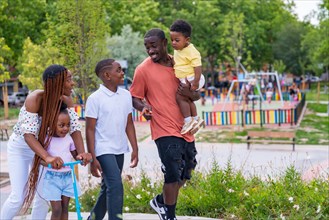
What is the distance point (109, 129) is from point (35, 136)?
0.68 m

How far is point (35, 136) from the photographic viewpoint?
4727 millimetres

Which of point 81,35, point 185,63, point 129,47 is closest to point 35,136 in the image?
point 185,63

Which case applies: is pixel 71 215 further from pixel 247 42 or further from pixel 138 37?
pixel 247 42

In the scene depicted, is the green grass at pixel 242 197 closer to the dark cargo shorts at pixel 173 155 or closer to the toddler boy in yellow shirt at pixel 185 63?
the dark cargo shorts at pixel 173 155

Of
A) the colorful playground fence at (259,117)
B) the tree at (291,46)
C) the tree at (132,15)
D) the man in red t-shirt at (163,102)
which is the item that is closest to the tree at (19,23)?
the tree at (132,15)

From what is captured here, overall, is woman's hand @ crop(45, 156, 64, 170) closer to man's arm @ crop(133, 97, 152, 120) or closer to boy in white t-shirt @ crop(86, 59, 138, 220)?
boy in white t-shirt @ crop(86, 59, 138, 220)

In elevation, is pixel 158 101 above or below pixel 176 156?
above

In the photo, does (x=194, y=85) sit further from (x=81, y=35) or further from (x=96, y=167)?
(x=81, y=35)

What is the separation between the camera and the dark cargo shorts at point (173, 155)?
5023 millimetres

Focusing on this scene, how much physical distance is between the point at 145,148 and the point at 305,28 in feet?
168

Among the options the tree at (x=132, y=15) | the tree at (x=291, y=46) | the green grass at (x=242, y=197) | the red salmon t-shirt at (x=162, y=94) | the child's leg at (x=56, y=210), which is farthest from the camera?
the tree at (x=291, y=46)

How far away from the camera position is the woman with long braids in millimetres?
4664

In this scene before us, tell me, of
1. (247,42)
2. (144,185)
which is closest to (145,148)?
(144,185)

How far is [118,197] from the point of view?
509 cm
